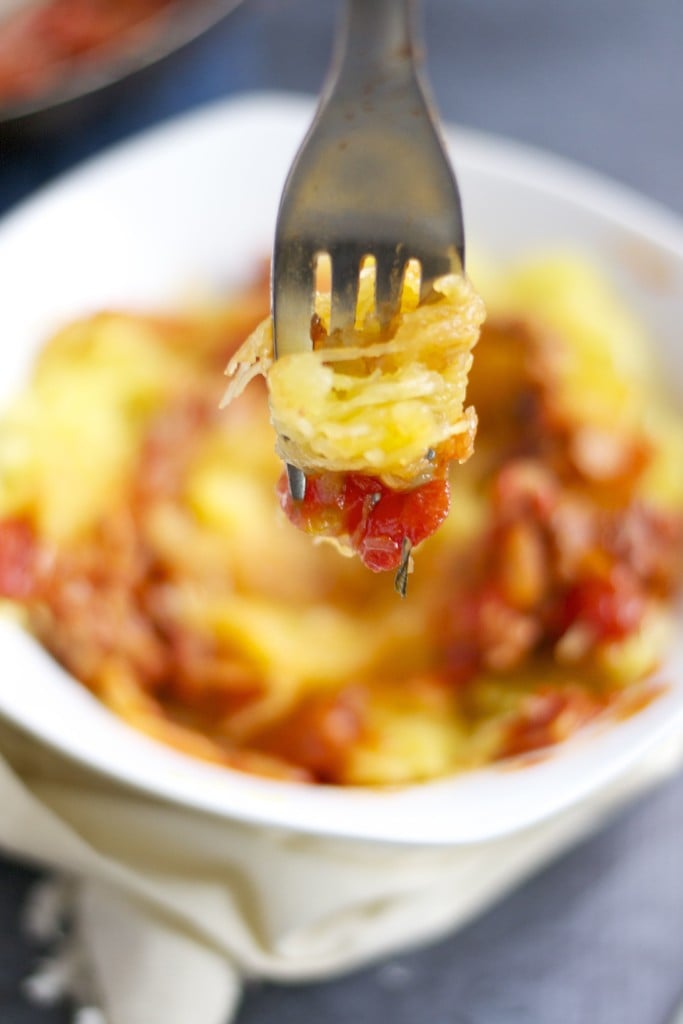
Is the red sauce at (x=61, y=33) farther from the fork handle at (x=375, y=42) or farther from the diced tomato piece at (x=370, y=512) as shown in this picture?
the diced tomato piece at (x=370, y=512)

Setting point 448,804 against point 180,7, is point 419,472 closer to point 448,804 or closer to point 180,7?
point 448,804

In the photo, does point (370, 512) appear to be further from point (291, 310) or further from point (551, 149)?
point (551, 149)

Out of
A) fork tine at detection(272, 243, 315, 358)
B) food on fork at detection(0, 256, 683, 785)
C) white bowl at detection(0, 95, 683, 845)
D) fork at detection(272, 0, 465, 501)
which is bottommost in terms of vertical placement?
food on fork at detection(0, 256, 683, 785)

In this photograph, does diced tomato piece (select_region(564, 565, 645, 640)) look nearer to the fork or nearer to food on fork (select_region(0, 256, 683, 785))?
A: food on fork (select_region(0, 256, 683, 785))

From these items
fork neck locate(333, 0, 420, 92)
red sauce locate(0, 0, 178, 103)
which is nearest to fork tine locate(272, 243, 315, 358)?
fork neck locate(333, 0, 420, 92)

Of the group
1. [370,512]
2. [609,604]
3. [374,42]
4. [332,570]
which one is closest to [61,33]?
[332,570]

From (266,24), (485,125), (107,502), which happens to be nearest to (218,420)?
(107,502)
